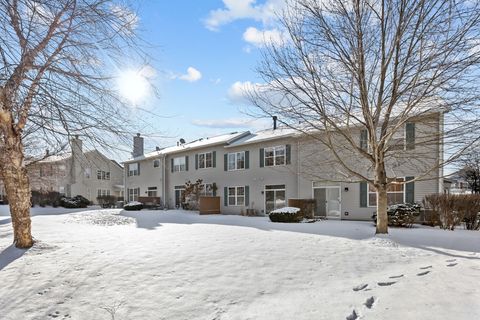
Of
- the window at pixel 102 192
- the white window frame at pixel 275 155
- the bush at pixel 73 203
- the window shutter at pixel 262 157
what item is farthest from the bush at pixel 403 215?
the window at pixel 102 192

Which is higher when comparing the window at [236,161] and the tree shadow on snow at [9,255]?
the window at [236,161]

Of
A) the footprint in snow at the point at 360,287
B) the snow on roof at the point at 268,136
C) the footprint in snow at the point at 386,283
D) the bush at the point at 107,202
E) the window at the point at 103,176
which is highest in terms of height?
the snow on roof at the point at 268,136

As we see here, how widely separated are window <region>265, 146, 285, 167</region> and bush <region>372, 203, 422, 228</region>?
7.57 meters

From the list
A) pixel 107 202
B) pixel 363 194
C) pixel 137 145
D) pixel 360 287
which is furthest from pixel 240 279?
pixel 107 202

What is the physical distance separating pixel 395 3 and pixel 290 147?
10.9 metres

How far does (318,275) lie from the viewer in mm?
6055

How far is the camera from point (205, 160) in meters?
24.9

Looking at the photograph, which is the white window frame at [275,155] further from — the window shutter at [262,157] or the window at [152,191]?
the window at [152,191]

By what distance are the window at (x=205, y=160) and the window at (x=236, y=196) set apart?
290 centimetres

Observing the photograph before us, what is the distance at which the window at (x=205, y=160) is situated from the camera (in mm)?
24489

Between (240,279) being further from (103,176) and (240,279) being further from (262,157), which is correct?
(103,176)

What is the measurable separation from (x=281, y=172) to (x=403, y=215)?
782cm

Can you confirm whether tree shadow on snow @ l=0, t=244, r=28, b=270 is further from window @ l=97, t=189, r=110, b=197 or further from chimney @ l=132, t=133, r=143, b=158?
window @ l=97, t=189, r=110, b=197

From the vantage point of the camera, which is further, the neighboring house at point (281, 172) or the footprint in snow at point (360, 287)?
the neighboring house at point (281, 172)
